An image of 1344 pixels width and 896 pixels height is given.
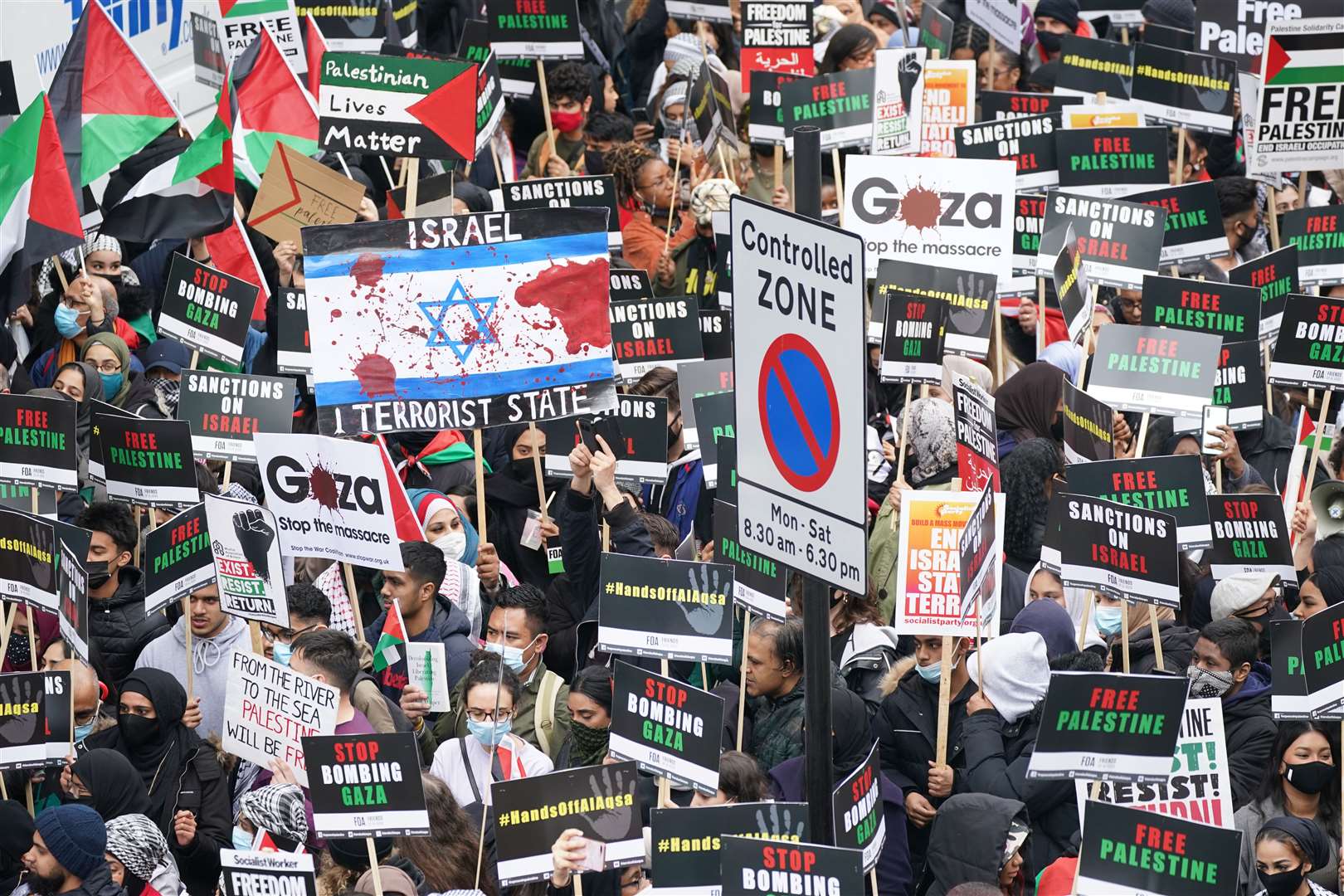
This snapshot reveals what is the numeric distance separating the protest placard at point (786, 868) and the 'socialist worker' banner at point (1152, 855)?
1135 millimetres

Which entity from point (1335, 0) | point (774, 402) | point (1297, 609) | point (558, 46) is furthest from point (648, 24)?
point (774, 402)

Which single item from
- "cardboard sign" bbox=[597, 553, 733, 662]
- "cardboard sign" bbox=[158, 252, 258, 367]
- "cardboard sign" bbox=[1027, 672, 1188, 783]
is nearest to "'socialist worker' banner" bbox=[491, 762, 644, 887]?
"cardboard sign" bbox=[597, 553, 733, 662]

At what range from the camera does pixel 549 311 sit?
8984mm

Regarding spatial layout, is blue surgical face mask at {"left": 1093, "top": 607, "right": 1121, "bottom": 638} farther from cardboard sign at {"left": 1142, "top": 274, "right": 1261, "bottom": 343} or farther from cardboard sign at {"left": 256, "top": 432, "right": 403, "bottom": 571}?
cardboard sign at {"left": 256, "top": 432, "right": 403, "bottom": 571}

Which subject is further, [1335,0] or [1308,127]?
[1335,0]

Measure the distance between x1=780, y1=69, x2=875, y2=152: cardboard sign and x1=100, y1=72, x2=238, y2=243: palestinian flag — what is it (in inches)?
137

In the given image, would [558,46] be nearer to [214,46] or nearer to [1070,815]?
[214,46]

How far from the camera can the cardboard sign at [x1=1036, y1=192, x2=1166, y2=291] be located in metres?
11.7

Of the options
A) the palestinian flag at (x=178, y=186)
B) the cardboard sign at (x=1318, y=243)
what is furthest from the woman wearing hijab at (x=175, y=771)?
the cardboard sign at (x=1318, y=243)

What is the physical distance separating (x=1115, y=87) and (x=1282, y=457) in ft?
15.6

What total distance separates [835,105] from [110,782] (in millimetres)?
6794

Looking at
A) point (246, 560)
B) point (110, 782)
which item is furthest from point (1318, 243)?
point (110, 782)

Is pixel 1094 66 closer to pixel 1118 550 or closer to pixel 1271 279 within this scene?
pixel 1271 279

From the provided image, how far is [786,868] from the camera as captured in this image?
6105 mm
